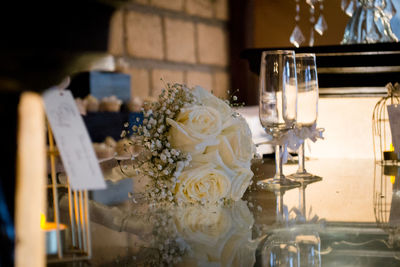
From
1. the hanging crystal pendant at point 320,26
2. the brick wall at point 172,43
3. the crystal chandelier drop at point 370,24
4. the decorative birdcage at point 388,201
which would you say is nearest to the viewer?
the decorative birdcage at point 388,201

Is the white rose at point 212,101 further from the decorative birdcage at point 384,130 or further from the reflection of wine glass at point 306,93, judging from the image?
the decorative birdcage at point 384,130

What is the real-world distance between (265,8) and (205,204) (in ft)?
10.6

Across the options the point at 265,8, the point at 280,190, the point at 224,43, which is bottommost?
the point at 280,190

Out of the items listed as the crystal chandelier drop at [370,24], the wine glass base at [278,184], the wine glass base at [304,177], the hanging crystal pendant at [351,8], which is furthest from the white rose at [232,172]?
the hanging crystal pendant at [351,8]

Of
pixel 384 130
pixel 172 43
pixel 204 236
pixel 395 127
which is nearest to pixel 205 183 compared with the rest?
pixel 204 236

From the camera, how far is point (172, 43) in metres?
3.12

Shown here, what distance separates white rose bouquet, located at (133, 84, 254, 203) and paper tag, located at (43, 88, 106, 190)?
1.18 ft

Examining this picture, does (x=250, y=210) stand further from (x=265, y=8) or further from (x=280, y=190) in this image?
(x=265, y=8)

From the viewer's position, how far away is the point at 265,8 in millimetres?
3764

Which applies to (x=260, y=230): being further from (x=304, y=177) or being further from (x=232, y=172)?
(x=304, y=177)

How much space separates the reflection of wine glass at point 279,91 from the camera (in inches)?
34.9

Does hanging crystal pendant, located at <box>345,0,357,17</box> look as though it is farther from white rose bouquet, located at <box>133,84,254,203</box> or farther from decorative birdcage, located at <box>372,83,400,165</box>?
white rose bouquet, located at <box>133,84,254,203</box>

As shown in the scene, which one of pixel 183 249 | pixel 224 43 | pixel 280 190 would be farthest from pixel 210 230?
pixel 224 43

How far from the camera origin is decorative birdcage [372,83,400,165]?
48.9 inches
